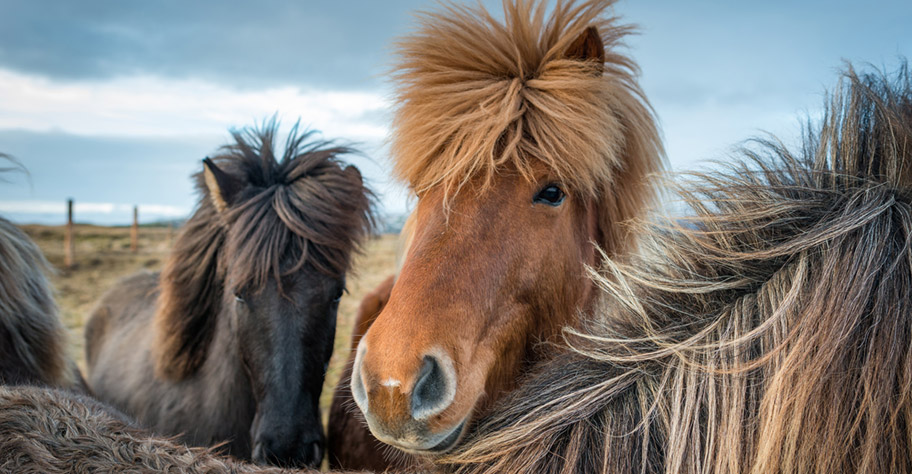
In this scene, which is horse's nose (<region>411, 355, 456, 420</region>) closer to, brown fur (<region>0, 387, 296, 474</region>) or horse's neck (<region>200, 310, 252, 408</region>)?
brown fur (<region>0, 387, 296, 474</region>)

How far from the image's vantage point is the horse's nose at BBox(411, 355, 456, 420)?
1518 millimetres

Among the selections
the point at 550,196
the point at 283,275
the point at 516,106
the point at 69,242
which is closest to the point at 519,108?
the point at 516,106

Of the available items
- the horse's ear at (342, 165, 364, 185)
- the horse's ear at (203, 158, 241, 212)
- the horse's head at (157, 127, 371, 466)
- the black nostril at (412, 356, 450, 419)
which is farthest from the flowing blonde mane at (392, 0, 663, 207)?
the horse's ear at (203, 158, 241, 212)

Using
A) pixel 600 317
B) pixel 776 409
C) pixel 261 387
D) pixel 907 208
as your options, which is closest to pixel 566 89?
pixel 600 317

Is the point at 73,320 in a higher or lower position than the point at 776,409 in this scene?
lower

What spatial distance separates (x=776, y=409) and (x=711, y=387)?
0.46ft

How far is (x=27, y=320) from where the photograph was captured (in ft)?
9.74

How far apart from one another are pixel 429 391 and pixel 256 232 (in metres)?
1.85

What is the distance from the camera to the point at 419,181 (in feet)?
7.39

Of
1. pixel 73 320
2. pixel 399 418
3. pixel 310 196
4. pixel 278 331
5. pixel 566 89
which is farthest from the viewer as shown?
pixel 73 320

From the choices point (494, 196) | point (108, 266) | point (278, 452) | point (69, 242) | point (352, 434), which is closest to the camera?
point (494, 196)

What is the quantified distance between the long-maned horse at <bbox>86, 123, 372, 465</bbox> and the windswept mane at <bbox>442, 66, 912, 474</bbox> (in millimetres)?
1613

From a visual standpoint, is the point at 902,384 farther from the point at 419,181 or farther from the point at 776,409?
the point at 419,181

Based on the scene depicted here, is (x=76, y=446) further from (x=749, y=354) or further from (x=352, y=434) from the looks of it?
(x=352, y=434)
